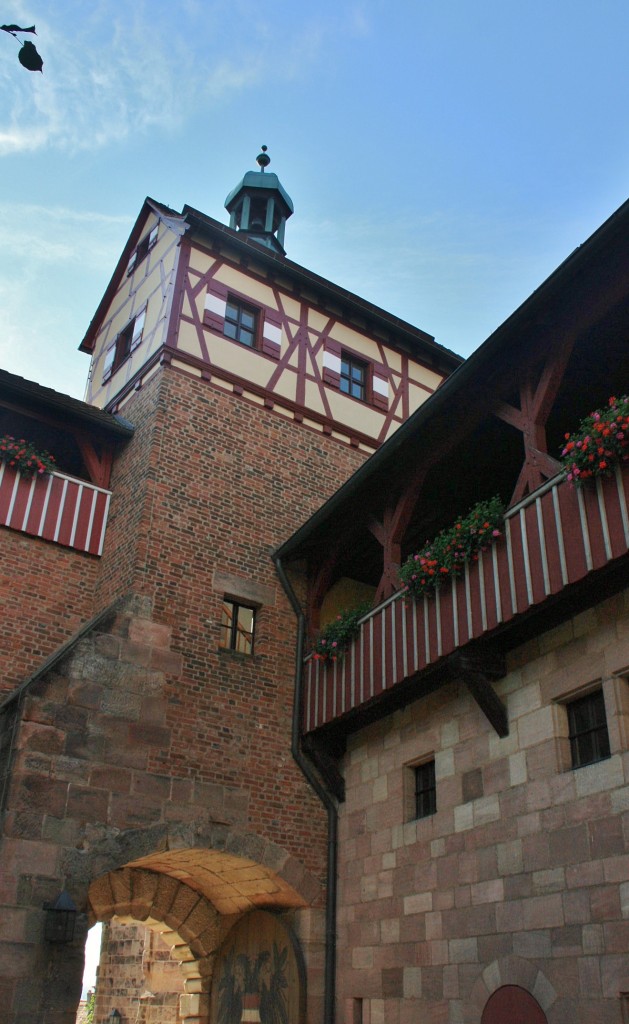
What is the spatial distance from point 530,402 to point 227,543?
4.48 metres

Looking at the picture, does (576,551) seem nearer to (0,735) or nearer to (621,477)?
(621,477)

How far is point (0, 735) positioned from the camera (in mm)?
9102

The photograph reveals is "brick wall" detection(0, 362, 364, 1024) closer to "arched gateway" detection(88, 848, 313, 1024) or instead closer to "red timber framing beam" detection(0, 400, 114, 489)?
"red timber framing beam" detection(0, 400, 114, 489)

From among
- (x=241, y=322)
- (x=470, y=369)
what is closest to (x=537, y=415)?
(x=470, y=369)

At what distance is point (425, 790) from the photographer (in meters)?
9.37

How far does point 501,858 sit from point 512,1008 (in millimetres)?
1105

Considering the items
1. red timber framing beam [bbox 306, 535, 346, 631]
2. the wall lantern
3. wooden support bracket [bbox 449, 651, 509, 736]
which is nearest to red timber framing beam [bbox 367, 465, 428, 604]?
red timber framing beam [bbox 306, 535, 346, 631]

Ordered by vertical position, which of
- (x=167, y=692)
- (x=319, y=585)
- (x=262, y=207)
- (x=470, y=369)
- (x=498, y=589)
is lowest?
(x=167, y=692)

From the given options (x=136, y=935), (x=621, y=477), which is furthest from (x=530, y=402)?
(x=136, y=935)

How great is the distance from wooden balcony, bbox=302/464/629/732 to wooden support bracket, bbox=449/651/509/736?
0.18 metres

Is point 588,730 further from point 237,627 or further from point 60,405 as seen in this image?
point 60,405

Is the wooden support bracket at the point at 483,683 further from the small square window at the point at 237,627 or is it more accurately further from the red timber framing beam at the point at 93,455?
the red timber framing beam at the point at 93,455

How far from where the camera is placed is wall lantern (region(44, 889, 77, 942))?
8.15 meters

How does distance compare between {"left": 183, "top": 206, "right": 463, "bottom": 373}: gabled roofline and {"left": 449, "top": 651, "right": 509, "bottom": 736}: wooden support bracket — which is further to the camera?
{"left": 183, "top": 206, "right": 463, "bottom": 373}: gabled roofline
